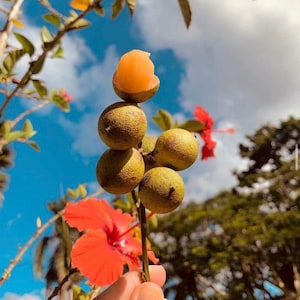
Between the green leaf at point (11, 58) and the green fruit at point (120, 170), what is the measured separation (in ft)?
3.00

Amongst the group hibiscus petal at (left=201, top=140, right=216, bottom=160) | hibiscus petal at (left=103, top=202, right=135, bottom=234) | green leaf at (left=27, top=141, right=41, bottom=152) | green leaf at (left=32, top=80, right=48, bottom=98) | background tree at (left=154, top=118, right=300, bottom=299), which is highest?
hibiscus petal at (left=103, top=202, right=135, bottom=234)

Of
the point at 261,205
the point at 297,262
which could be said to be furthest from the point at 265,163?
the point at 297,262

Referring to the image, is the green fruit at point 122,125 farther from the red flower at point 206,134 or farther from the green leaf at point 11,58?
the green leaf at point 11,58

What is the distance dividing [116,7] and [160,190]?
643mm

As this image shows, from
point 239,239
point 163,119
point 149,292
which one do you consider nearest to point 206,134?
point 163,119

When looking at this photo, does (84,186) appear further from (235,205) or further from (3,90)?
(235,205)

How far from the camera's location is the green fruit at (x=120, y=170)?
0.46 meters

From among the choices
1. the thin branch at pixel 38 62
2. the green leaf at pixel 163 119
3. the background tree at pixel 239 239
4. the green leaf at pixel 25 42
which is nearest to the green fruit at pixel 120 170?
the green leaf at pixel 163 119

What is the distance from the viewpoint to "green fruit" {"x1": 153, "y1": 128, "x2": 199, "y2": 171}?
0.47 meters

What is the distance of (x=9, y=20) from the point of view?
47.6 inches

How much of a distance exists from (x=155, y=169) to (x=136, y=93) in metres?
0.08

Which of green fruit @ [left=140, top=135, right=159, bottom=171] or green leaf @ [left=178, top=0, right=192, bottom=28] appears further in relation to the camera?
green leaf @ [left=178, top=0, right=192, bottom=28]

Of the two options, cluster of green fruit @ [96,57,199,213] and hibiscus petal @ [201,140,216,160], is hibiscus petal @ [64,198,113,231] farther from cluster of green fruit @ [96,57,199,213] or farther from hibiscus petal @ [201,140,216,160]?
hibiscus petal @ [201,140,216,160]

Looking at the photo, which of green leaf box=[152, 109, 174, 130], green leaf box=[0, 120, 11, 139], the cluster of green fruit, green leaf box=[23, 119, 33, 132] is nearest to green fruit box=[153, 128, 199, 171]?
the cluster of green fruit
